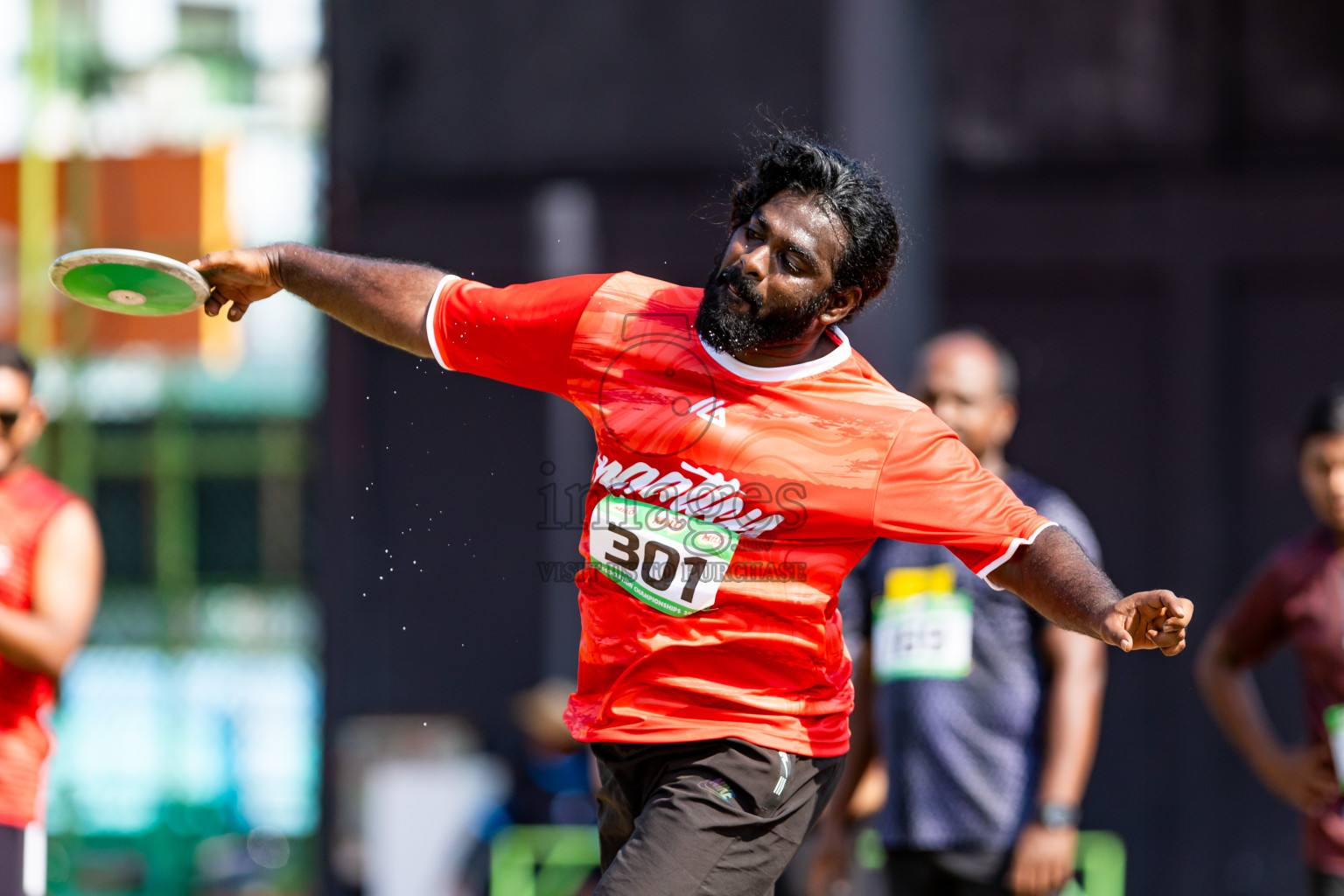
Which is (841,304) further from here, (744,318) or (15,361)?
(15,361)

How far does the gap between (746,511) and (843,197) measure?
0.62m

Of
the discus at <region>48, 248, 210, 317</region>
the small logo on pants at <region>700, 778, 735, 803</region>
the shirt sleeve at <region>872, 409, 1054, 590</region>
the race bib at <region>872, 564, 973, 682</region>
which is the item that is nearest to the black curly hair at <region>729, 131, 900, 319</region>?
the shirt sleeve at <region>872, 409, 1054, 590</region>

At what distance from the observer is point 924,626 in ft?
14.9

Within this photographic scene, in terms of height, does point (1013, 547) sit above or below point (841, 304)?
below

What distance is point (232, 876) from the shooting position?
834 cm

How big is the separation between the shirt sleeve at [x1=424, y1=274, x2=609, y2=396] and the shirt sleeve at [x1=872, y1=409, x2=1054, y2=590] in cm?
66

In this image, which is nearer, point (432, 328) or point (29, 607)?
point (432, 328)

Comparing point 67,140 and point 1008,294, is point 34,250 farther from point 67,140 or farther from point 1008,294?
point 1008,294

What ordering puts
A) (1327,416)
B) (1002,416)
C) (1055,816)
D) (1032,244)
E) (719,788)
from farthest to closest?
(1032,244)
(1002,416)
(1055,816)
(1327,416)
(719,788)

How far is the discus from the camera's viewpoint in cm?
298

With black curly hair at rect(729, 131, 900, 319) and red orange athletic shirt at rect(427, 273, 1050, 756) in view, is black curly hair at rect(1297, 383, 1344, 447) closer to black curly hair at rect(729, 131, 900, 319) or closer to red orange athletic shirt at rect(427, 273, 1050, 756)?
red orange athletic shirt at rect(427, 273, 1050, 756)

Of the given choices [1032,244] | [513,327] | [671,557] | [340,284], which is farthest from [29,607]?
[1032,244]

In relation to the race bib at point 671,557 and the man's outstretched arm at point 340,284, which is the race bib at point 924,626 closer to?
the race bib at point 671,557

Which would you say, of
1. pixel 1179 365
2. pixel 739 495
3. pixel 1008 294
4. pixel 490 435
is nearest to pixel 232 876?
pixel 490 435
